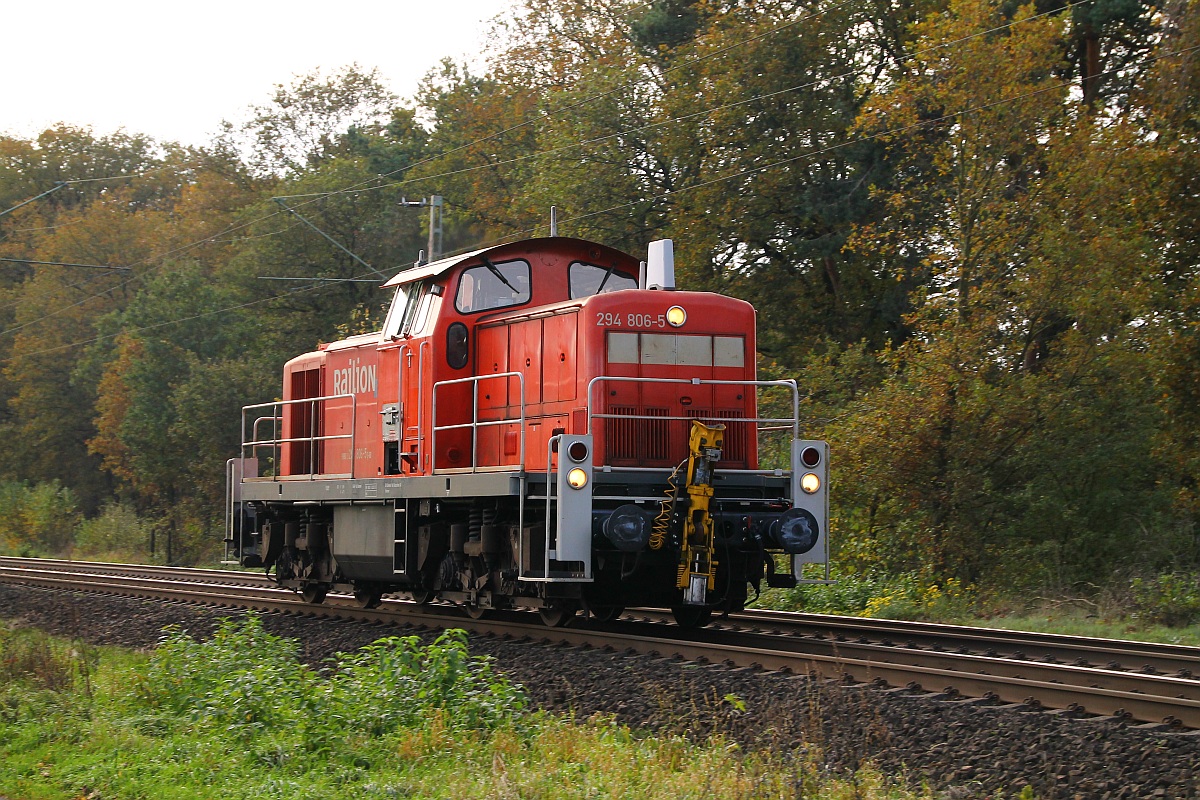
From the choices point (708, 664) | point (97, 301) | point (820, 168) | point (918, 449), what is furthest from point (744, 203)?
point (97, 301)

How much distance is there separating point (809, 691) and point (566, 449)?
3346 millimetres

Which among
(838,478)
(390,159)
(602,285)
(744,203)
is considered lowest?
(838,478)

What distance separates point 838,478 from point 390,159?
31585mm

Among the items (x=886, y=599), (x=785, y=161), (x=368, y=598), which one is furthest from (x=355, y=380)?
(x=785, y=161)

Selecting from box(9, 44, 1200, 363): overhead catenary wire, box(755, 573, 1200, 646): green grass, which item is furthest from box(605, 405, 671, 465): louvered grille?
box(9, 44, 1200, 363): overhead catenary wire

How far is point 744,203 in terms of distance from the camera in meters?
28.3

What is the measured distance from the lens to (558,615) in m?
12.1

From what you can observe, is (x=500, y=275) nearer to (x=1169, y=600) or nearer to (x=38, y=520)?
(x=1169, y=600)

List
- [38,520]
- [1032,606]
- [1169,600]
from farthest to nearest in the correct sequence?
[38,520] < [1032,606] < [1169,600]

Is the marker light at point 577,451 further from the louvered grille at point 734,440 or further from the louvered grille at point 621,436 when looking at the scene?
the louvered grille at point 734,440

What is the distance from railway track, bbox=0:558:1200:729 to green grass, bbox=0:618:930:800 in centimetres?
189

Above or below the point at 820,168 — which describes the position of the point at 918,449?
below

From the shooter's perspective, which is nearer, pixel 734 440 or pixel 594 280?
pixel 734 440

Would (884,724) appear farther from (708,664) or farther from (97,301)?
(97,301)
